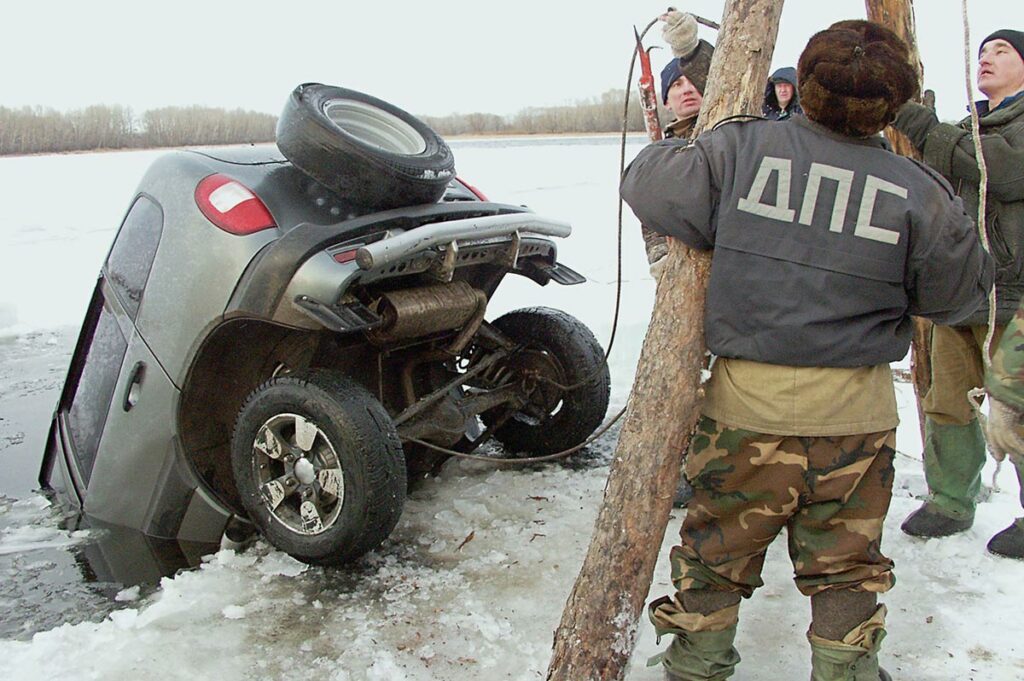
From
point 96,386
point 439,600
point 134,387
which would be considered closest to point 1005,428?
point 439,600

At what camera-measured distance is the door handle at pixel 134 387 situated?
12.8 feet

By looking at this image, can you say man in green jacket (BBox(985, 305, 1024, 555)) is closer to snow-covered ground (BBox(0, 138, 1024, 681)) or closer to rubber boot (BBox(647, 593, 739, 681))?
snow-covered ground (BBox(0, 138, 1024, 681))

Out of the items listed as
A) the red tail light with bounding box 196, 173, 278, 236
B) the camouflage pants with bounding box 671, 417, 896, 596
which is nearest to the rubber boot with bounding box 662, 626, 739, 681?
the camouflage pants with bounding box 671, 417, 896, 596

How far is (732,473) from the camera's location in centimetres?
269

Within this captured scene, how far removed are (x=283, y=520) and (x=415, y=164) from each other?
4.70 feet

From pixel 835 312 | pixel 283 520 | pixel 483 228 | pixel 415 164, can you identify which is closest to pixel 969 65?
pixel 835 312

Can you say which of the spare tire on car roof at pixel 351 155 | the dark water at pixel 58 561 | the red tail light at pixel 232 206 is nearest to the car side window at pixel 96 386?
the dark water at pixel 58 561

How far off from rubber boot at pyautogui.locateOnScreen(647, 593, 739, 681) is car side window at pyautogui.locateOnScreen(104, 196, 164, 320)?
2416 millimetres

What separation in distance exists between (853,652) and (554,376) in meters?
2.11

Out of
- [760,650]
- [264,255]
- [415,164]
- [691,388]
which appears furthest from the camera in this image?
[415,164]

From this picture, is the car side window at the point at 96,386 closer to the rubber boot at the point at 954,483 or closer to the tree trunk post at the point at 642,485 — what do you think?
the tree trunk post at the point at 642,485

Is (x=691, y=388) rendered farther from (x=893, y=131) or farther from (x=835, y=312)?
(x=893, y=131)

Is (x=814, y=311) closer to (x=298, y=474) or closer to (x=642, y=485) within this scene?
(x=642, y=485)

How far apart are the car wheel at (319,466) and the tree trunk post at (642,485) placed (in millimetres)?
895
